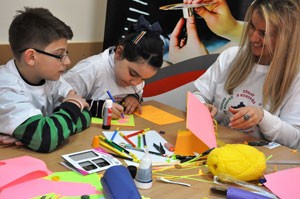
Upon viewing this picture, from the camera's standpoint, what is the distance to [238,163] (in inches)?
38.6

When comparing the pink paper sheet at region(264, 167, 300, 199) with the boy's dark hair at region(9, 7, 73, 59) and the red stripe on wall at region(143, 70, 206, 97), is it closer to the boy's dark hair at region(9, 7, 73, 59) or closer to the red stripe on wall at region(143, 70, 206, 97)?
the boy's dark hair at region(9, 7, 73, 59)

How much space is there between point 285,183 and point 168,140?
0.44 meters

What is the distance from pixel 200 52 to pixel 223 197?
1423 millimetres

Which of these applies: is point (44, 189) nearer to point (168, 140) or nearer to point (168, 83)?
point (168, 140)

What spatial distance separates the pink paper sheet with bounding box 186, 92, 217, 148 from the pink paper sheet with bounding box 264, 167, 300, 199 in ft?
0.78

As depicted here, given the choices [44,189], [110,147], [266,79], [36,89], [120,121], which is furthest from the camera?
[266,79]

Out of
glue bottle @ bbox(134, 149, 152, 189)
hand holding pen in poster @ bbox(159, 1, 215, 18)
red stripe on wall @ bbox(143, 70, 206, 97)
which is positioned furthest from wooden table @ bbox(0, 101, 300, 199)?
hand holding pen in poster @ bbox(159, 1, 215, 18)

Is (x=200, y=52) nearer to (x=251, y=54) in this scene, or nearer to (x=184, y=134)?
(x=251, y=54)

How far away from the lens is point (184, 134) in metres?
1.29

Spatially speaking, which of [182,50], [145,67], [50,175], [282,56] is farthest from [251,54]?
[50,175]

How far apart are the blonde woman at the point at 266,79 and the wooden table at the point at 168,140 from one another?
93 mm

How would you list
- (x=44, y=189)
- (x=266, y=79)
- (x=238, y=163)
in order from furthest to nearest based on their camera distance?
(x=266, y=79) < (x=238, y=163) < (x=44, y=189)

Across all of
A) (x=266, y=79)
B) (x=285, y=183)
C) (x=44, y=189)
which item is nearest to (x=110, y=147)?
(x=44, y=189)

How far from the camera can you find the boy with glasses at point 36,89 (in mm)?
1042
